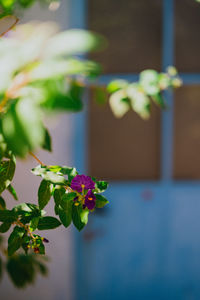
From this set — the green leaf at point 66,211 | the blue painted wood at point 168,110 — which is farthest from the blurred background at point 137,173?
the green leaf at point 66,211

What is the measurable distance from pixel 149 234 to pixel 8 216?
152 cm

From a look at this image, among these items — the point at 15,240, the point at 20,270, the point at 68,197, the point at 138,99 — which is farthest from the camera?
the point at 20,270

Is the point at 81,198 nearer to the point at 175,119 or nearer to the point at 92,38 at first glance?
the point at 92,38

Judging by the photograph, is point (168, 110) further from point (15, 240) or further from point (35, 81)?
point (35, 81)

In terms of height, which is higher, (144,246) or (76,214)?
(76,214)

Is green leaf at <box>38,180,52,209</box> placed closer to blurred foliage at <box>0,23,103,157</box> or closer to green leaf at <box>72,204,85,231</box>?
green leaf at <box>72,204,85,231</box>

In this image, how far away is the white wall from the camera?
6.84 ft

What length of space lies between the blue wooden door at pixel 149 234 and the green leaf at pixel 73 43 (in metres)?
1.77

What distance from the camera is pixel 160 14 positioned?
86.5 inches

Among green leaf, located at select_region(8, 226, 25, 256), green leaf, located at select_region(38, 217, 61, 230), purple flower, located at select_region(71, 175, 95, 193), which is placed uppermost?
purple flower, located at select_region(71, 175, 95, 193)

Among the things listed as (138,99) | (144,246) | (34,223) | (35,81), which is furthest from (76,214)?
(144,246)

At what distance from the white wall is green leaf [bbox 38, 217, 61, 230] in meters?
1.20

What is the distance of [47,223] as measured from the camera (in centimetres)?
85

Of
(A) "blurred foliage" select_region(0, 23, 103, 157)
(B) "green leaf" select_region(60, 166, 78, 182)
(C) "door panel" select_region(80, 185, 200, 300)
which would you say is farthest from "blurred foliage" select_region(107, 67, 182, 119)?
(C) "door panel" select_region(80, 185, 200, 300)
